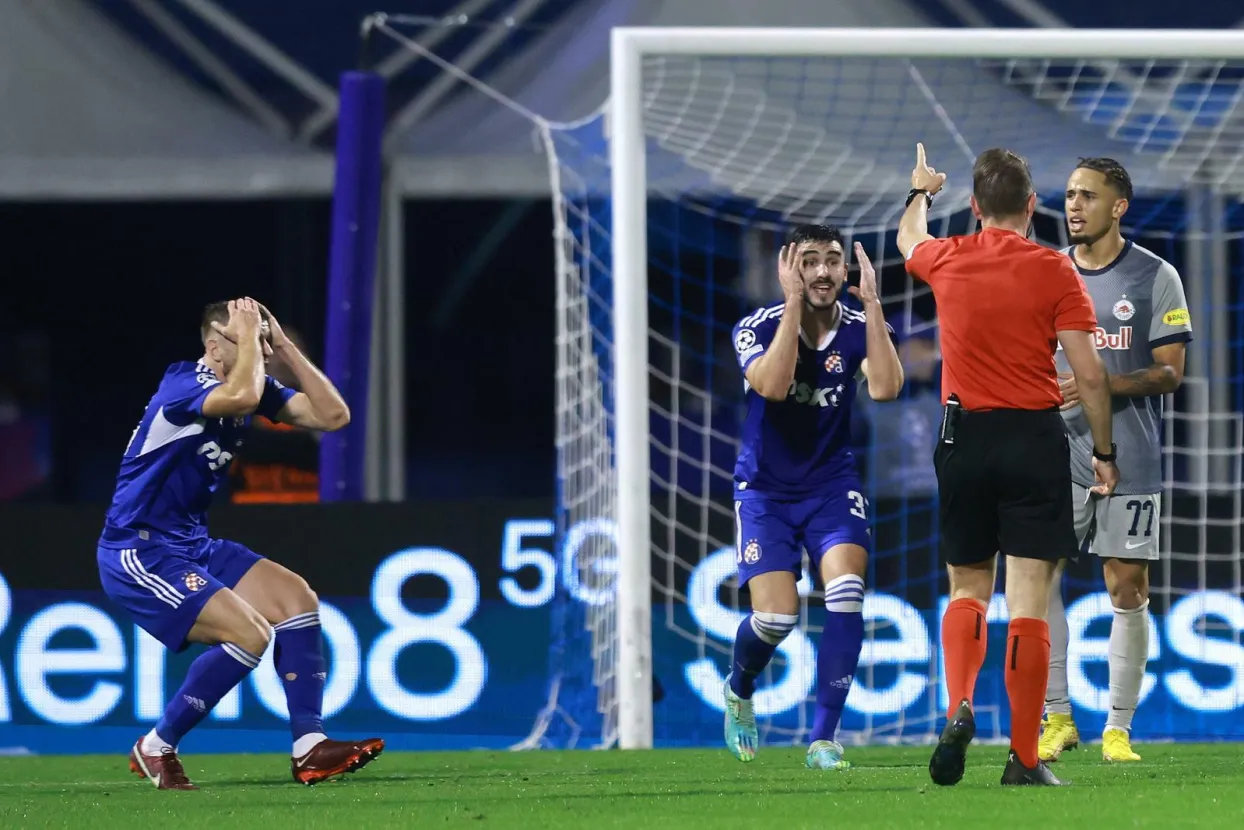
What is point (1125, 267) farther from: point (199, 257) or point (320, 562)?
point (199, 257)

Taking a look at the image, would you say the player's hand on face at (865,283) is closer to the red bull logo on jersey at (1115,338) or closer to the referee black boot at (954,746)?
the red bull logo on jersey at (1115,338)

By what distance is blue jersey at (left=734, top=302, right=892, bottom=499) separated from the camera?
6590mm

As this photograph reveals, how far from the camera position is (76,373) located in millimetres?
16688

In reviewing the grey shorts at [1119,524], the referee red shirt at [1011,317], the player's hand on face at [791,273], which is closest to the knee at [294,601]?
the player's hand on face at [791,273]

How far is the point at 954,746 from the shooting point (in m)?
5.08

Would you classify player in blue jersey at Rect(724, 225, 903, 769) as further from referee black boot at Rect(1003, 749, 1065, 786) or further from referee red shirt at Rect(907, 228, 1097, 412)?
referee black boot at Rect(1003, 749, 1065, 786)

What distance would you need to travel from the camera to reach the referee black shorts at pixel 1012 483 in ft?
17.2

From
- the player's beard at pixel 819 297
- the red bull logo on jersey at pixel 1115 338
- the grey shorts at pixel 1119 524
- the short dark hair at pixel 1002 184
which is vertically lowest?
the grey shorts at pixel 1119 524

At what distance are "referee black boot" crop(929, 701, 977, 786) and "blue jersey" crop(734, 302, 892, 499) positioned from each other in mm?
1581

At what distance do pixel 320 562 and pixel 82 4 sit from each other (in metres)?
4.54

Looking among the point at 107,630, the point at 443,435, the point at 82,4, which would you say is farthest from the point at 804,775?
the point at 443,435

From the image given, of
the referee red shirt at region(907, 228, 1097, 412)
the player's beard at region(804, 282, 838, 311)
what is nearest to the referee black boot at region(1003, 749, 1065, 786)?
the referee red shirt at region(907, 228, 1097, 412)

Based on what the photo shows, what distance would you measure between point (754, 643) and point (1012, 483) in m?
1.62

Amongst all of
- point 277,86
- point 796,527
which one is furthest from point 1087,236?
point 277,86
